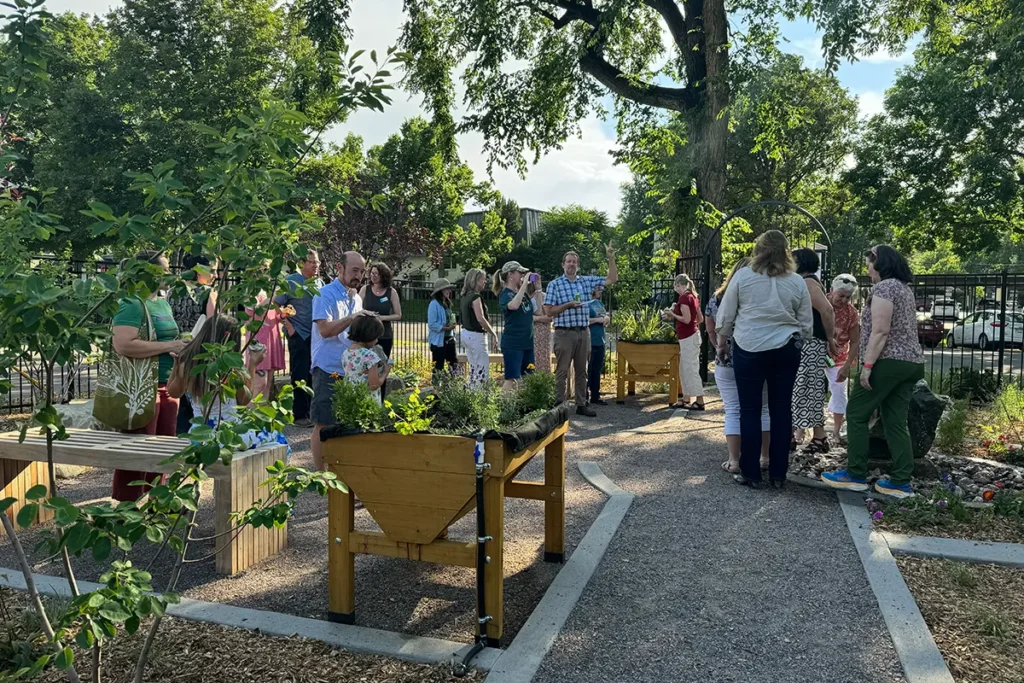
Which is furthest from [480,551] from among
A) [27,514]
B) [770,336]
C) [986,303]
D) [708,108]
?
[708,108]

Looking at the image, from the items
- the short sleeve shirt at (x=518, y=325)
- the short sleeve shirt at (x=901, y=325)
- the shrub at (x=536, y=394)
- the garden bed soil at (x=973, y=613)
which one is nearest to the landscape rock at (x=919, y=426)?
the short sleeve shirt at (x=901, y=325)

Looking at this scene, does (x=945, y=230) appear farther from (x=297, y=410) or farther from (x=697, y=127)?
(x=297, y=410)

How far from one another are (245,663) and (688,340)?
26.3 ft

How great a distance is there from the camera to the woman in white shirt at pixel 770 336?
5.72 m

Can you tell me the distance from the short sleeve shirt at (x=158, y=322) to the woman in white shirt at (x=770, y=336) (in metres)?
4.14

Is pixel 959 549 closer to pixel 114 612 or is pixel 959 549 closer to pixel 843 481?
pixel 843 481

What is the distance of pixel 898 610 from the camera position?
12.0 feet

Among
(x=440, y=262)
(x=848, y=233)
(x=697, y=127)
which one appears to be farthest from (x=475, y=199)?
(x=697, y=127)

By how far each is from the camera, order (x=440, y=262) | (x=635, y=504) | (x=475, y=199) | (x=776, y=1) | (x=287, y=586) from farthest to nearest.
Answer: (x=475, y=199) → (x=440, y=262) → (x=776, y=1) → (x=635, y=504) → (x=287, y=586)

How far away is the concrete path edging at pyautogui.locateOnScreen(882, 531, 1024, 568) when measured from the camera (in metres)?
4.39

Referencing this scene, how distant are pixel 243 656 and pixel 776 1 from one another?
15.4 meters

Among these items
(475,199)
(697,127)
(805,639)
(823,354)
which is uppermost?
(475,199)

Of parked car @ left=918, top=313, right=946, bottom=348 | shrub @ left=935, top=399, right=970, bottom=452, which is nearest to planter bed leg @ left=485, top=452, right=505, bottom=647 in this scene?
shrub @ left=935, top=399, right=970, bottom=452

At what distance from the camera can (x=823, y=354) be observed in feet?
22.2
